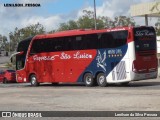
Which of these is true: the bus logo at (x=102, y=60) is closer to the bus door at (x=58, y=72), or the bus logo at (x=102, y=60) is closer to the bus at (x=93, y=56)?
the bus at (x=93, y=56)

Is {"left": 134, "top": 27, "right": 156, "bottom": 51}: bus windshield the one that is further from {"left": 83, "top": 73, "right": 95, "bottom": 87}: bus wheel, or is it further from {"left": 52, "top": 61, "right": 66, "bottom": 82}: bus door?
{"left": 52, "top": 61, "right": 66, "bottom": 82}: bus door

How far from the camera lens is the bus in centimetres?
2677

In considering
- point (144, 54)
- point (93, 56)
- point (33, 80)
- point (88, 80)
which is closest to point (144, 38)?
point (144, 54)

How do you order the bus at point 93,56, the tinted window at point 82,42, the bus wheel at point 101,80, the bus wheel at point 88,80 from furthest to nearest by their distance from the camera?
the bus wheel at point 88,80
the bus wheel at point 101,80
the tinted window at point 82,42
the bus at point 93,56

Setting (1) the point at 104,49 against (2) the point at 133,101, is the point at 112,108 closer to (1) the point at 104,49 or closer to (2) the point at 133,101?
(2) the point at 133,101

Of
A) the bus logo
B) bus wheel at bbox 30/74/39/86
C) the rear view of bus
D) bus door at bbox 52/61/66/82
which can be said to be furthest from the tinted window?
bus wheel at bbox 30/74/39/86

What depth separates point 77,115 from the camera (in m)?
12.1

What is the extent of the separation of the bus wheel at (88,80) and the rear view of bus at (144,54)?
124 inches

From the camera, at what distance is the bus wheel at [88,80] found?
94.9ft

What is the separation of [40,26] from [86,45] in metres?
73.3

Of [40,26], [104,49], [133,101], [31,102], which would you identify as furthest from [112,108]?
[40,26]

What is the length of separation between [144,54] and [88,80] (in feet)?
13.7

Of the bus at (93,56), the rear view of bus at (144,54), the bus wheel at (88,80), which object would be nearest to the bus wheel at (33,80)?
the bus at (93,56)

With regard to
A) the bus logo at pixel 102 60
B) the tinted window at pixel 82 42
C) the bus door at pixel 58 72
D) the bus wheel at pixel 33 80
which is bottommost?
the bus wheel at pixel 33 80
